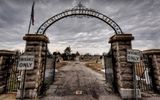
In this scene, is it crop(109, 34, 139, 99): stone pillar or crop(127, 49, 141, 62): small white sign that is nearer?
crop(127, 49, 141, 62): small white sign

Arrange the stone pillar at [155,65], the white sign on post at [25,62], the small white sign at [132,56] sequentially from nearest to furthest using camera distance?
1. the white sign on post at [25,62]
2. the small white sign at [132,56]
3. the stone pillar at [155,65]

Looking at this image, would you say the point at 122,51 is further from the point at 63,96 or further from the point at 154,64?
the point at 63,96

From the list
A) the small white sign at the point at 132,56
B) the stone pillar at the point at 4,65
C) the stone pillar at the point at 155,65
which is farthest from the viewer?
the stone pillar at the point at 155,65

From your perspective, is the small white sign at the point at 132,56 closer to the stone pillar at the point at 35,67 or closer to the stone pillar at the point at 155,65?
the stone pillar at the point at 155,65

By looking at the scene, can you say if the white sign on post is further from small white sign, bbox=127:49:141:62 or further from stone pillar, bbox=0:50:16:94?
small white sign, bbox=127:49:141:62

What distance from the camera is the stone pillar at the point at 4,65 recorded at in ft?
21.0

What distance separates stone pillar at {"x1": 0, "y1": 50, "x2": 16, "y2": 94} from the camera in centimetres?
639

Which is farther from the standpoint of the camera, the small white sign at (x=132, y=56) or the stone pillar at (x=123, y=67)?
the stone pillar at (x=123, y=67)

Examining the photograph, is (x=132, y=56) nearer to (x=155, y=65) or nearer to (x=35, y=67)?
(x=155, y=65)

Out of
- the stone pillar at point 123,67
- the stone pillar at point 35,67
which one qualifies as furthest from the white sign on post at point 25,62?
the stone pillar at point 123,67

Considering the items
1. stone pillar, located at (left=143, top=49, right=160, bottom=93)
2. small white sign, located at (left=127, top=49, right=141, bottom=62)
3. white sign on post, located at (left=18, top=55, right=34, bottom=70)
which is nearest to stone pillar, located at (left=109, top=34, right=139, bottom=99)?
small white sign, located at (left=127, top=49, right=141, bottom=62)

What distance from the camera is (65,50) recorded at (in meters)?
80.8

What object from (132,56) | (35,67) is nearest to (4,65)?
(35,67)

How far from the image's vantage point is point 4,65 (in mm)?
6590
